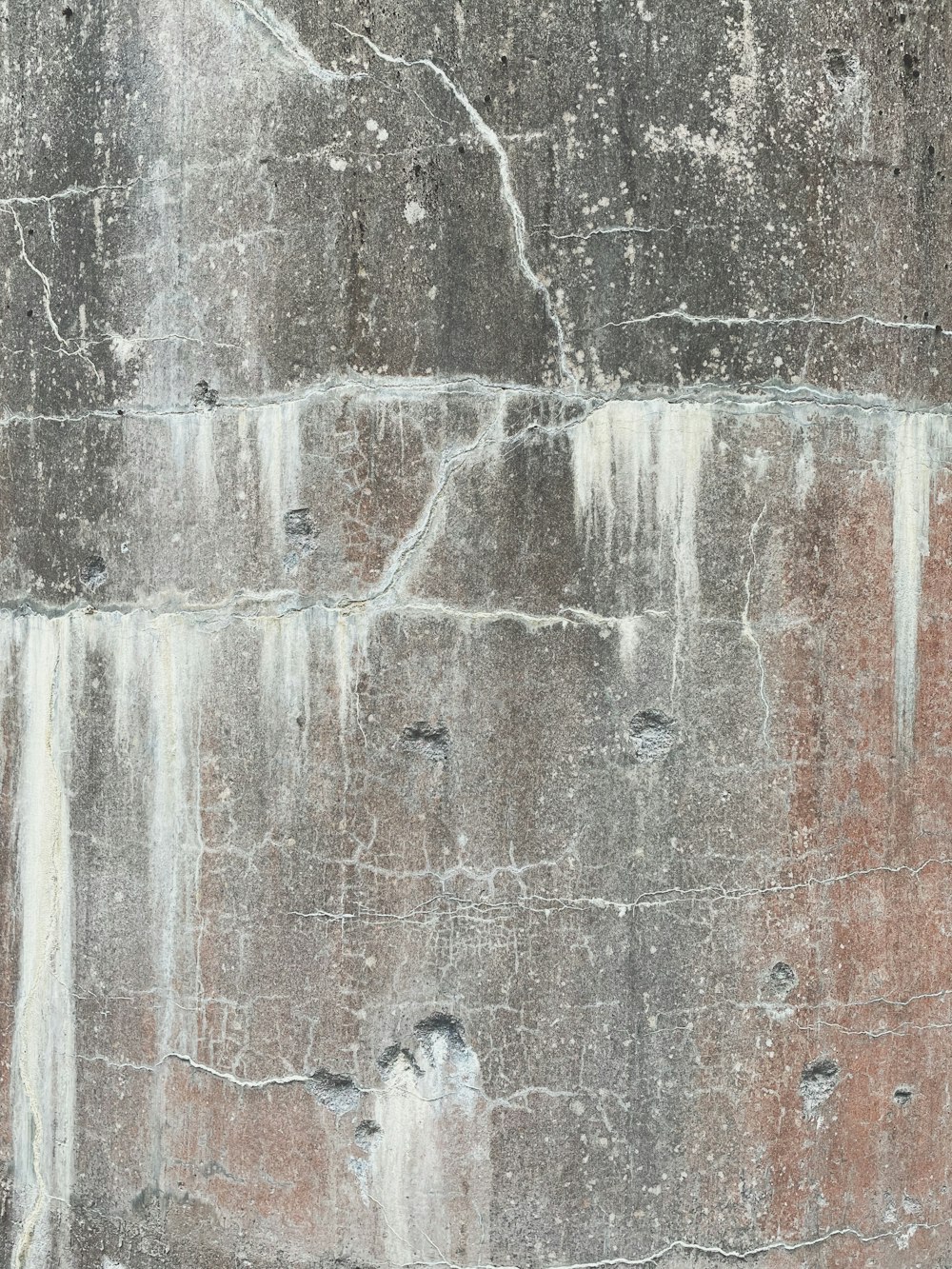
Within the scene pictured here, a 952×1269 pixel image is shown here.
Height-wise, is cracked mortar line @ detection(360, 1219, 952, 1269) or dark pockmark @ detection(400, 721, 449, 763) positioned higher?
dark pockmark @ detection(400, 721, 449, 763)

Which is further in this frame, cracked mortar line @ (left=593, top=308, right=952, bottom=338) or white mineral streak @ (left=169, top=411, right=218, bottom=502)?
white mineral streak @ (left=169, top=411, right=218, bottom=502)

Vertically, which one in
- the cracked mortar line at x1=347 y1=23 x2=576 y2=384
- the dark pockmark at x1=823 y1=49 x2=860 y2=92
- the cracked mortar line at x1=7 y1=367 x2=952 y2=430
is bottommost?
the cracked mortar line at x1=7 y1=367 x2=952 y2=430

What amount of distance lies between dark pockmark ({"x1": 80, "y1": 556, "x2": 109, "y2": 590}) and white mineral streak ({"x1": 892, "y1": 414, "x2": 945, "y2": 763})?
225 centimetres

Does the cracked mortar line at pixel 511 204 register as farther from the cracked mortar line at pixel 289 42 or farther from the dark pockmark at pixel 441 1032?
the dark pockmark at pixel 441 1032

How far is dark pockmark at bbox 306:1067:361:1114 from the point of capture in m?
2.81

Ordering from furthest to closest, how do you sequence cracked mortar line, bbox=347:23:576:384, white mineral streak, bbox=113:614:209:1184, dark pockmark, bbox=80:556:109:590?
dark pockmark, bbox=80:556:109:590
white mineral streak, bbox=113:614:209:1184
cracked mortar line, bbox=347:23:576:384

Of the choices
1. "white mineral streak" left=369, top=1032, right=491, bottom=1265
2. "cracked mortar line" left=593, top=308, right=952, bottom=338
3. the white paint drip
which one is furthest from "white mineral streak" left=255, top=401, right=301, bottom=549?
"white mineral streak" left=369, top=1032, right=491, bottom=1265

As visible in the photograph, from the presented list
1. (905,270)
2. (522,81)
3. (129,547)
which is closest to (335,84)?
(522,81)

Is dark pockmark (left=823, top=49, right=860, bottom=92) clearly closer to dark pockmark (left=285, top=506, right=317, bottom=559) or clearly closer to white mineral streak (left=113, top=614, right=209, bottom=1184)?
dark pockmark (left=285, top=506, right=317, bottom=559)

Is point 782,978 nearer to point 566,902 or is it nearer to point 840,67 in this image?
point 566,902

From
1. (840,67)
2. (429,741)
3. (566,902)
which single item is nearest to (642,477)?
(429,741)

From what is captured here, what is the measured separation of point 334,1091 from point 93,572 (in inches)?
63.2

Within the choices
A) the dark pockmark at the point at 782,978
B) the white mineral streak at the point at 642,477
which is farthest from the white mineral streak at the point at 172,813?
the dark pockmark at the point at 782,978

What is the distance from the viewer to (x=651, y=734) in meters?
2.78
